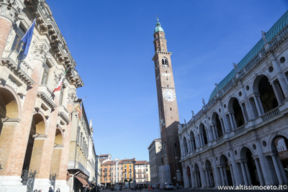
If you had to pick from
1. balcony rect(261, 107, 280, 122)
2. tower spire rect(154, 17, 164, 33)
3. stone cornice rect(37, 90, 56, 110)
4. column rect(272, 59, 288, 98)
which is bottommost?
balcony rect(261, 107, 280, 122)

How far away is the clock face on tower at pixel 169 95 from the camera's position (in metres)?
55.7

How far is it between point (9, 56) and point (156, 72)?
52061mm

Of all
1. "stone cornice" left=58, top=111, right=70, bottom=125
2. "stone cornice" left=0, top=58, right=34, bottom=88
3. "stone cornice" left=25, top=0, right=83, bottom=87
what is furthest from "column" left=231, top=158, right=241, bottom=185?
"stone cornice" left=0, top=58, right=34, bottom=88

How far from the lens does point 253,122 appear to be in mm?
21375

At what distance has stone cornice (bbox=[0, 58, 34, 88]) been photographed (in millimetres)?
10904

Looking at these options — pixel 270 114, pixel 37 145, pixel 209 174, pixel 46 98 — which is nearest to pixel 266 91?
pixel 270 114

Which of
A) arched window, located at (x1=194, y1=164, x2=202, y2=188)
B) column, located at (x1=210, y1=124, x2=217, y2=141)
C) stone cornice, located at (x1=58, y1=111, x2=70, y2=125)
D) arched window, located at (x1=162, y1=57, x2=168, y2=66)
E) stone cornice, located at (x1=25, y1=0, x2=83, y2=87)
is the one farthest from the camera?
arched window, located at (x1=162, y1=57, x2=168, y2=66)

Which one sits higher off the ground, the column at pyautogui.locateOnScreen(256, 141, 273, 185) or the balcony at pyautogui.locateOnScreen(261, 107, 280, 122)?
the balcony at pyautogui.locateOnScreen(261, 107, 280, 122)

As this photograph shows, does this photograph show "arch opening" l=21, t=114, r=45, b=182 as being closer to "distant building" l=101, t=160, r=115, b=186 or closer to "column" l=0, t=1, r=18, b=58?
"column" l=0, t=1, r=18, b=58

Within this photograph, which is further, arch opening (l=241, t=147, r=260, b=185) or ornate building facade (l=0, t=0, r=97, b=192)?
arch opening (l=241, t=147, r=260, b=185)

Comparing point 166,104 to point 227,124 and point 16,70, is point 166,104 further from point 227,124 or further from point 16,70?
point 16,70

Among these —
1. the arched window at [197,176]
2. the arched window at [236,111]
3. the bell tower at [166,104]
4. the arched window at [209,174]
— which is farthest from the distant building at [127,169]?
the arched window at [236,111]

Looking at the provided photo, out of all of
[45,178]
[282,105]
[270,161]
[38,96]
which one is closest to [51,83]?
[38,96]

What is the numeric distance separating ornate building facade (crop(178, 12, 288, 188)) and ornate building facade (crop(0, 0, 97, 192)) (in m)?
20.0
